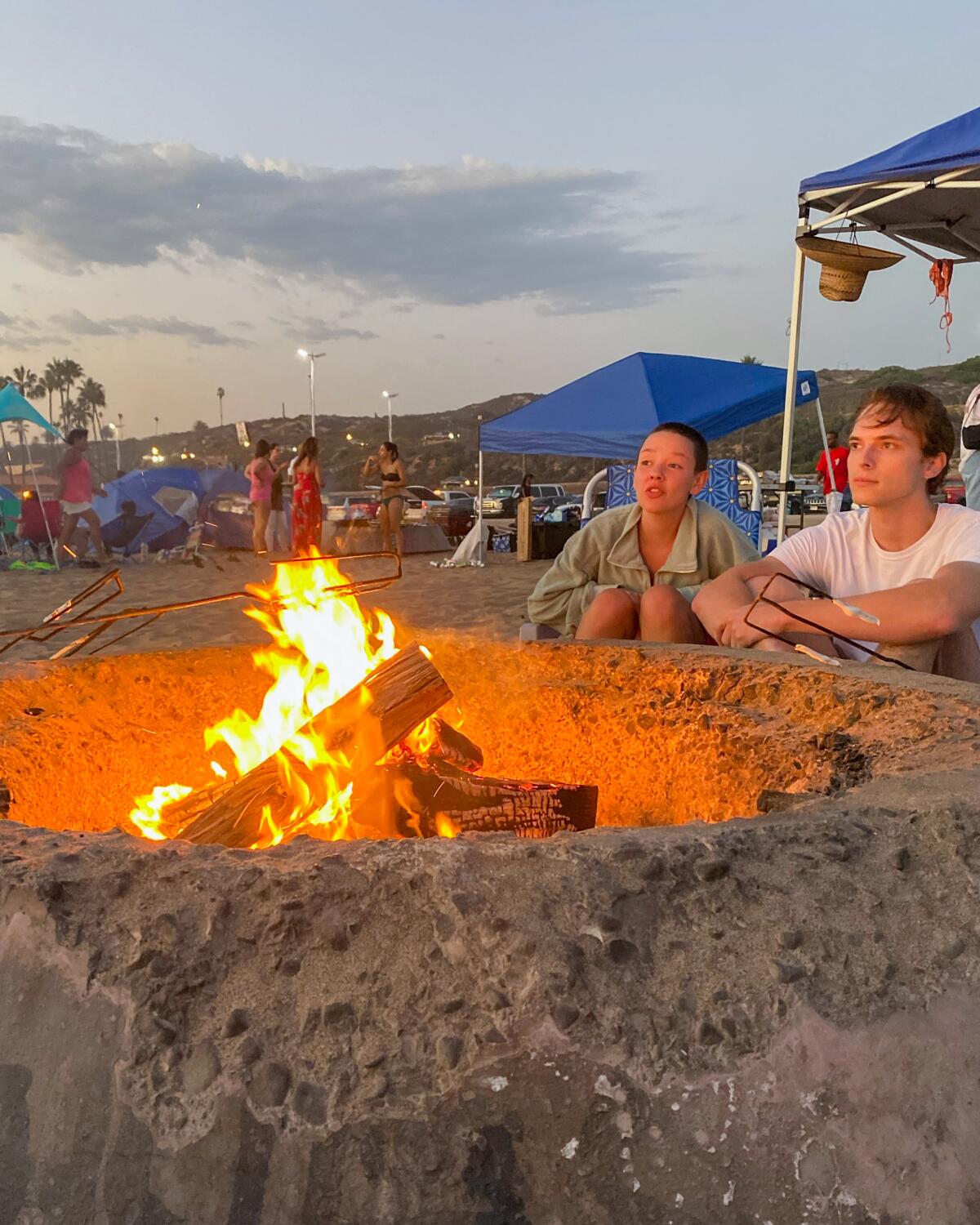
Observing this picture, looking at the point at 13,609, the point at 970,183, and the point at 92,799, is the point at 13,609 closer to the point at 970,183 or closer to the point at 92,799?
the point at 92,799

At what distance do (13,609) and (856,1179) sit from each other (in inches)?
353

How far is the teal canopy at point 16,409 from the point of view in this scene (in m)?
12.0

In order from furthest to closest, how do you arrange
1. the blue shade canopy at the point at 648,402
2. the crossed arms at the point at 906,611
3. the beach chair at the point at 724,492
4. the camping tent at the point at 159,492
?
1. the camping tent at the point at 159,492
2. the blue shade canopy at the point at 648,402
3. the beach chair at the point at 724,492
4. the crossed arms at the point at 906,611

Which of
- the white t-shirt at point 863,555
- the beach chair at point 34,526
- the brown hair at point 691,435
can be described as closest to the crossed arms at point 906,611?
the white t-shirt at point 863,555

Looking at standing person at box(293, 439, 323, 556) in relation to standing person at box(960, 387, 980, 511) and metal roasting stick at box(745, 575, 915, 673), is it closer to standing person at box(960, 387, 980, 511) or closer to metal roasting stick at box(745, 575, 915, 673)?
standing person at box(960, 387, 980, 511)

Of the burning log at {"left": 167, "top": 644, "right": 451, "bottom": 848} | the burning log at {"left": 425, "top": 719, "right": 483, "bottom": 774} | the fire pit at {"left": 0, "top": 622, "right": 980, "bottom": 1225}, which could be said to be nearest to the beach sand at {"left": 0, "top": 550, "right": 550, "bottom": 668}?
the burning log at {"left": 425, "top": 719, "right": 483, "bottom": 774}

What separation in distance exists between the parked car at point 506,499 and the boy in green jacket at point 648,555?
1685 cm

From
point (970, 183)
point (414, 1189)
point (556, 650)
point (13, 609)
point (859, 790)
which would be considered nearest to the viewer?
point (414, 1189)

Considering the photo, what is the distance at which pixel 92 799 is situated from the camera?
257cm

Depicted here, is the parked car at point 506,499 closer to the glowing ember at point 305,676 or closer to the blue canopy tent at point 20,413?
the blue canopy tent at point 20,413

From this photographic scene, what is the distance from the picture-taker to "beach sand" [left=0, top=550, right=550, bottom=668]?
22.2 ft

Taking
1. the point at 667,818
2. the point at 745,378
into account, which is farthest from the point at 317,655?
the point at 745,378

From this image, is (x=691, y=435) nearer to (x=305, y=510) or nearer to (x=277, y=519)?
(x=305, y=510)

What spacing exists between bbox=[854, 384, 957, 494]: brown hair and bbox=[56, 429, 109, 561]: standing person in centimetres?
1064
